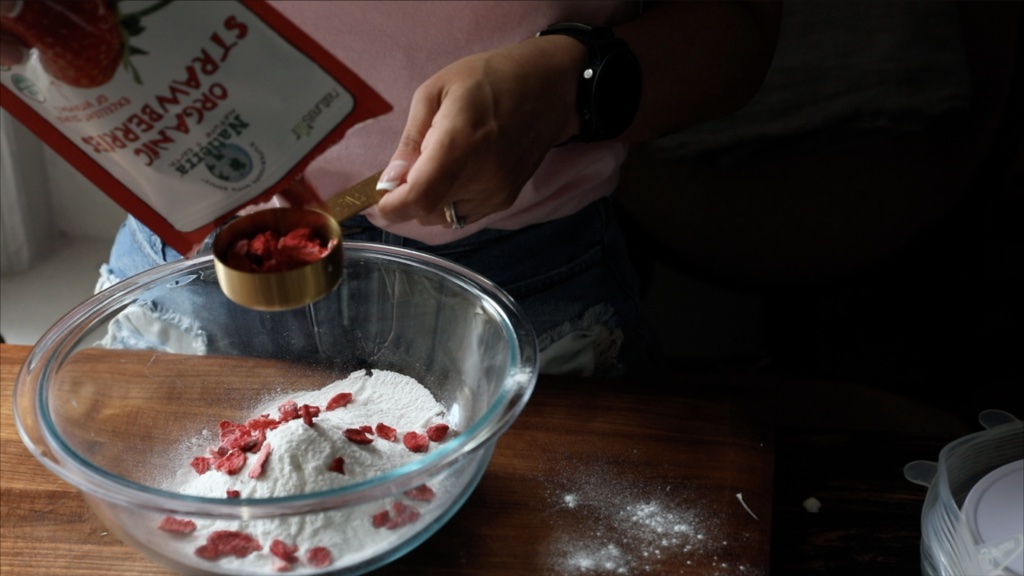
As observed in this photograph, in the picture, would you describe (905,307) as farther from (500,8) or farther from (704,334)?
(500,8)

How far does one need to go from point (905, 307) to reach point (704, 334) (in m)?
0.42

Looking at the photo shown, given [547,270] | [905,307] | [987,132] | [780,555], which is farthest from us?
Answer: [905,307]

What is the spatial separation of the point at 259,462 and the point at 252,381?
19 cm

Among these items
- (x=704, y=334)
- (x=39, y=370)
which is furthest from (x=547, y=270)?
(x=704, y=334)

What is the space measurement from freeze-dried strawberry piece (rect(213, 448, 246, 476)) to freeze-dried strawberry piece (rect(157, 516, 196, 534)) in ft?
0.20

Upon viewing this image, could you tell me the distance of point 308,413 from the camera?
84cm

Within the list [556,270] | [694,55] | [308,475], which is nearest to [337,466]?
[308,475]

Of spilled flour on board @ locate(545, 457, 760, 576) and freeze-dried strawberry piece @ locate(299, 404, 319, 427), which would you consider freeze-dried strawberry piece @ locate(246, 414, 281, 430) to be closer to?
freeze-dried strawberry piece @ locate(299, 404, 319, 427)

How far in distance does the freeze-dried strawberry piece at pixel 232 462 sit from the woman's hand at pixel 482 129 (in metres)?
0.24

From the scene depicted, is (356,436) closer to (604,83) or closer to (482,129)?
(482,129)

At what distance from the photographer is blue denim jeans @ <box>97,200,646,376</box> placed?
3.59ft

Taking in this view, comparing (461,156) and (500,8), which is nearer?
(461,156)

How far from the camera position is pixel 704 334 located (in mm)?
2160

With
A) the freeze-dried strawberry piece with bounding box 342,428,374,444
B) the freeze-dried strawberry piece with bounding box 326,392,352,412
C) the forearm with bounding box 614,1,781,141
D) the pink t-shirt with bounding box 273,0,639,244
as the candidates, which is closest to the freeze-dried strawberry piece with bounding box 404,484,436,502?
the freeze-dried strawberry piece with bounding box 342,428,374,444
